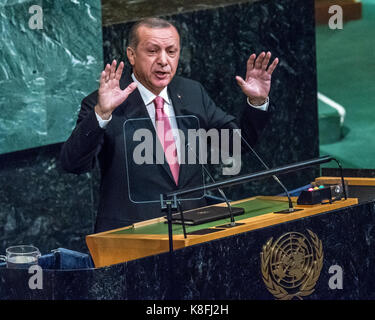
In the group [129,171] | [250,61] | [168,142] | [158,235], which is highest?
[250,61]

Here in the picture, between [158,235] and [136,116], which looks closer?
[158,235]

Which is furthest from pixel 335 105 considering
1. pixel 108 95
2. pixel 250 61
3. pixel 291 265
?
pixel 291 265

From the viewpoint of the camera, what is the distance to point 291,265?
4.35 metres

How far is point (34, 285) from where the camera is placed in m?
3.90

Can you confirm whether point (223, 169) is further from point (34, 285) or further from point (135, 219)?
point (34, 285)

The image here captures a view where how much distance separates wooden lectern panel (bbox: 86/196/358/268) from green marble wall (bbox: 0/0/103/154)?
77.2 inches

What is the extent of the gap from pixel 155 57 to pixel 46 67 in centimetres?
131

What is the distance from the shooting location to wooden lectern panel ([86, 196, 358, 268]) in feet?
13.5

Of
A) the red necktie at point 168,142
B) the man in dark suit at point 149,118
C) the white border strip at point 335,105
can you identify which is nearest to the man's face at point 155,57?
the man in dark suit at point 149,118

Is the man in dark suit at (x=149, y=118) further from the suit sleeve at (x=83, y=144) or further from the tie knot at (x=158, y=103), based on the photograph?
the suit sleeve at (x=83, y=144)

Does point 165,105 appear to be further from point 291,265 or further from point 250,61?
point 291,265

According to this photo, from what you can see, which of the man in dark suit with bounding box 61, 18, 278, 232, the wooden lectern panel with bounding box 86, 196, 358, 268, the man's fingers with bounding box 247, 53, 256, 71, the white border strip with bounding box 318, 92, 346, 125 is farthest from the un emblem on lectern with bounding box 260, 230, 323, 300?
the white border strip with bounding box 318, 92, 346, 125

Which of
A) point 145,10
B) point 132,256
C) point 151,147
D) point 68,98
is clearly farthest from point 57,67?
point 132,256

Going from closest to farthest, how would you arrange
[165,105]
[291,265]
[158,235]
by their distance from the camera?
[158,235]
[291,265]
[165,105]
